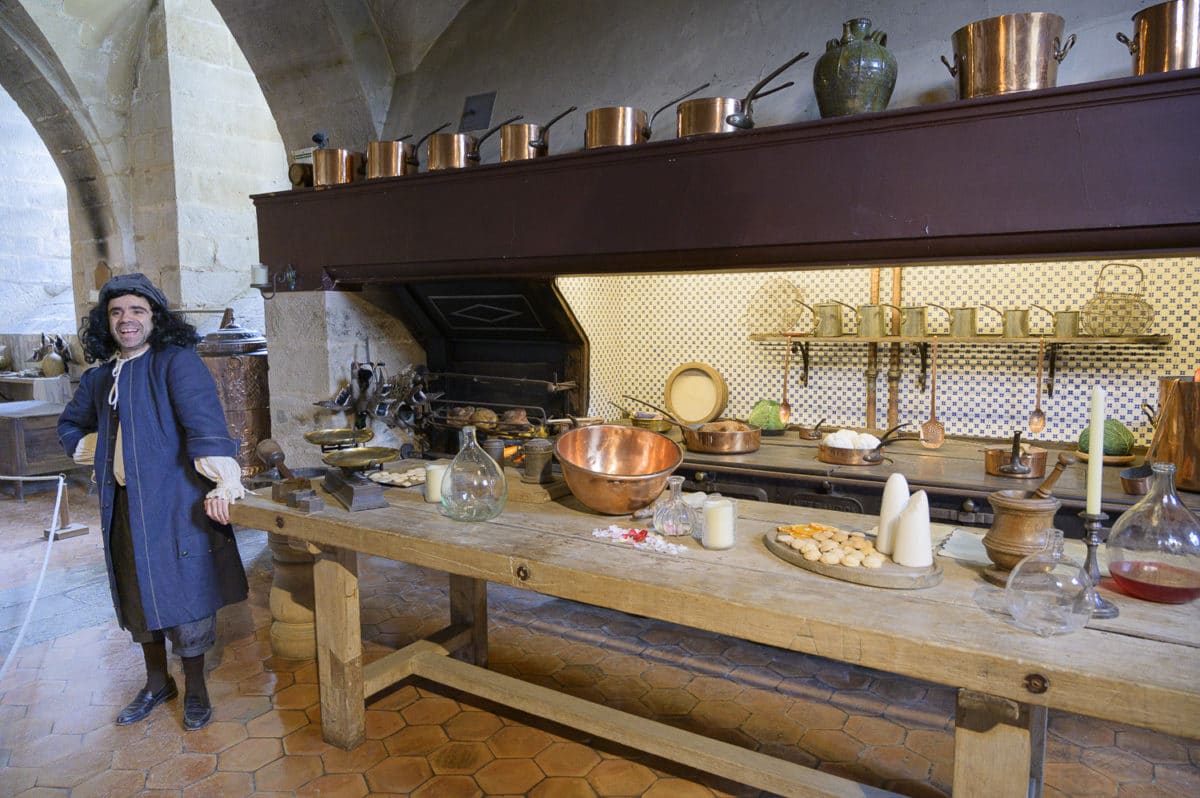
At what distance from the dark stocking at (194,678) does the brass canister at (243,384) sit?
9.25 ft

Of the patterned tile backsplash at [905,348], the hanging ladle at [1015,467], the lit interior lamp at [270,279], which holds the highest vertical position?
the lit interior lamp at [270,279]

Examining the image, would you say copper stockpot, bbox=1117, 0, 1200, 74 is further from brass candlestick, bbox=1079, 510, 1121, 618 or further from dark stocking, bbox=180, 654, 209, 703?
dark stocking, bbox=180, 654, 209, 703

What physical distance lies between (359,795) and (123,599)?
127cm

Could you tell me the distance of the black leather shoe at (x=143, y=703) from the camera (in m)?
2.98

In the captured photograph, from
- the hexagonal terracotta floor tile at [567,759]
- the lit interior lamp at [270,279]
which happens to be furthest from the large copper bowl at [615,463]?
the lit interior lamp at [270,279]

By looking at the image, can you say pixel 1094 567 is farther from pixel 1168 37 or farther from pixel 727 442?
pixel 727 442

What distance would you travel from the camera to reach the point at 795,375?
15.2ft

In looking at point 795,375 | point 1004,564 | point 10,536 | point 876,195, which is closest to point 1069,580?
point 1004,564

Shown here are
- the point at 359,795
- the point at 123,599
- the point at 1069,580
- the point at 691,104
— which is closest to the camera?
the point at 1069,580

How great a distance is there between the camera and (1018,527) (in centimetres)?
191

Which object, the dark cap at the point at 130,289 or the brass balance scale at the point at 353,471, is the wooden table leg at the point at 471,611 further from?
the dark cap at the point at 130,289

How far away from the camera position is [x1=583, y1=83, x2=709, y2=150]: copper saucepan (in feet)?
11.9

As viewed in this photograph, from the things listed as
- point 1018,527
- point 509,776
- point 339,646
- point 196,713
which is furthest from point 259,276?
point 1018,527

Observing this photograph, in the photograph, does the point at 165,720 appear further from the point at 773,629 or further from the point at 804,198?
the point at 804,198
